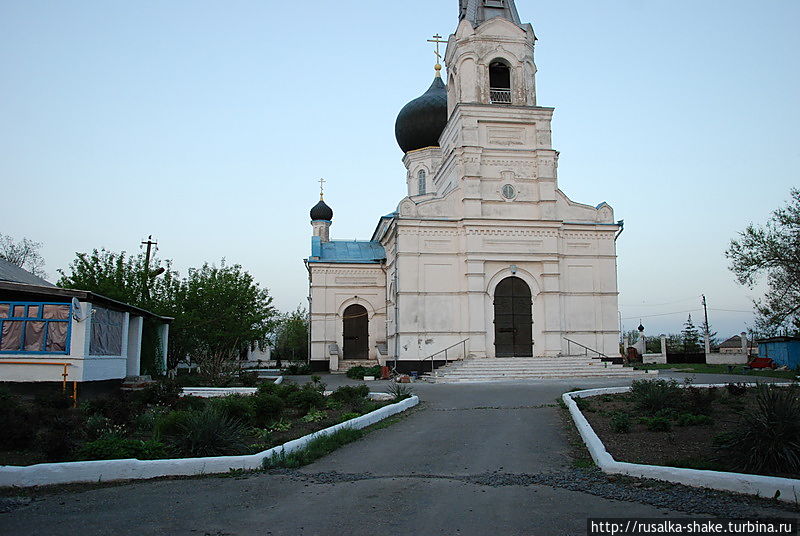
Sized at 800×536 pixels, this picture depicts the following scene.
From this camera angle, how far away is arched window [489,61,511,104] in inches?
→ 1191

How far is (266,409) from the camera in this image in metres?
12.9

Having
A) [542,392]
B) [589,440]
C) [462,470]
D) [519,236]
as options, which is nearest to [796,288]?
[519,236]

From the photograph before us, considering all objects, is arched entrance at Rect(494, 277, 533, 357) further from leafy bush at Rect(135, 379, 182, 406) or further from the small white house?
the small white house

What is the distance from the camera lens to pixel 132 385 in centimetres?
2042

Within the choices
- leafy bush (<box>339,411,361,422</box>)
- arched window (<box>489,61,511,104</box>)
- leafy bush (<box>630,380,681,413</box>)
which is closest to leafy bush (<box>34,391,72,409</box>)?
leafy bush (<box>339,411,361,422</box>)

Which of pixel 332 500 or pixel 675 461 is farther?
pixel 675 461

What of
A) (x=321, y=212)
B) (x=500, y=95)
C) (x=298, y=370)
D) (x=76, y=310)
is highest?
(x=500, y=95)

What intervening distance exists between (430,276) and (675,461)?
20250mm

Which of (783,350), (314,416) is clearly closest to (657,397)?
(314,416)

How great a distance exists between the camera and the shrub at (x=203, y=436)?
30.9ft

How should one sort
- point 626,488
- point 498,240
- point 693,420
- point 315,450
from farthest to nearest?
point 498,240 → point 693,420 → point 315,450 → point 626,488

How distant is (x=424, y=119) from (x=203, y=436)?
3192 centimetres

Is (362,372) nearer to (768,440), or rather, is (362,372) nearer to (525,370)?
(525,370)

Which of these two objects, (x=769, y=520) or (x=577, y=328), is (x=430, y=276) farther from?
(x=769, y=520)
